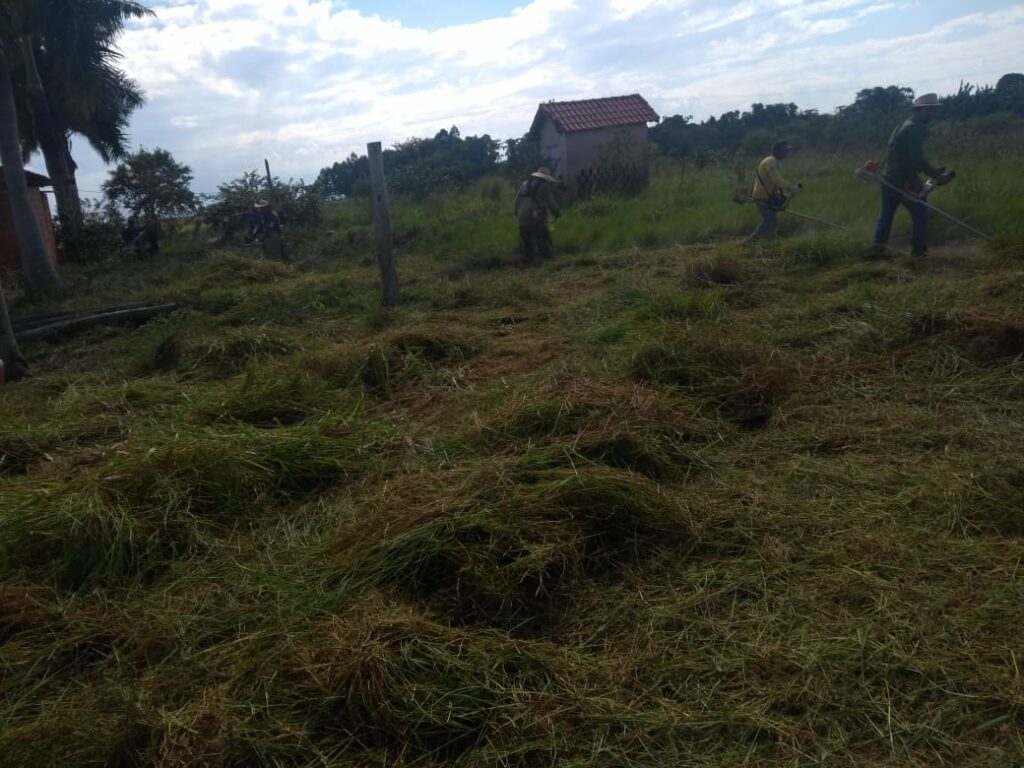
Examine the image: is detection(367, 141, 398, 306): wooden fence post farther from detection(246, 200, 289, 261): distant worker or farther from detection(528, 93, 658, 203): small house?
detection(528, 93, 658, 203): small house

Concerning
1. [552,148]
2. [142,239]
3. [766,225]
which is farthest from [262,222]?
[766,225]

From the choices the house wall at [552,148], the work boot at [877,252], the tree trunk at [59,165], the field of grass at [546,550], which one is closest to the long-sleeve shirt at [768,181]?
the work boot at [877,252]

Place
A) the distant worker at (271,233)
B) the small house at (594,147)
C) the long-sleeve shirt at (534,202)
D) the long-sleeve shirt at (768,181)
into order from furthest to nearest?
1. the small house at (594,147)
2. the distant worker at (271,233)
3. the long-sleeve shirt at (534,202)
4. the long-sleeve shirt at (768,181)

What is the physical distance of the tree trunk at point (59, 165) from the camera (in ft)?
59.2

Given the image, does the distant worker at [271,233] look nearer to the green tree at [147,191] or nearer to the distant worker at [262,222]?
the distant worker at [262,222]

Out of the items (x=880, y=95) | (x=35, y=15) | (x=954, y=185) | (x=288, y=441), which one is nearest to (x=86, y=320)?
(x=288, y=441)

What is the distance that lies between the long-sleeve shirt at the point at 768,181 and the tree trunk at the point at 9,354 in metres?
7.86

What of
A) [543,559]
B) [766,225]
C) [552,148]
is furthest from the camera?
[552,148]

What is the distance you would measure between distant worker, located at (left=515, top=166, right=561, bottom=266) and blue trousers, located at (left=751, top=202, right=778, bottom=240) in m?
2.53

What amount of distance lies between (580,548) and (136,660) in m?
1.49

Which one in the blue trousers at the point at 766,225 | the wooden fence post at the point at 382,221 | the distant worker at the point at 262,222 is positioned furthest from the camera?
the distant worker at the point at 262,222

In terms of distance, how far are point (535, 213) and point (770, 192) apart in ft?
9.75

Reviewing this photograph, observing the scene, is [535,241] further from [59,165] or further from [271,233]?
[59,165]

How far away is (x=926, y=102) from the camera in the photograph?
26.3 feet
